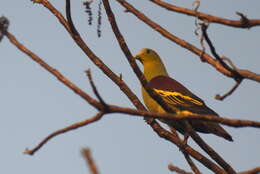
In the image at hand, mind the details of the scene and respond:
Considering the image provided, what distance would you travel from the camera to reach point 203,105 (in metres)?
8.55

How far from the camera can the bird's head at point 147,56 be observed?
10250 mm

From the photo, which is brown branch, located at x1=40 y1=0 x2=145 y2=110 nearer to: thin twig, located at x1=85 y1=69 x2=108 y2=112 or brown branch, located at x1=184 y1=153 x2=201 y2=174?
brown branch, located at x1=184 y1=153 x2=201 y2=174

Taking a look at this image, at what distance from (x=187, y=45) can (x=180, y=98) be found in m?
4.21

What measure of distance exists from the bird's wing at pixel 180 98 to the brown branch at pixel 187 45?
3658mm

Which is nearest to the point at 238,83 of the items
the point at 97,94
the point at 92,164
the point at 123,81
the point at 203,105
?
the point at 97,94

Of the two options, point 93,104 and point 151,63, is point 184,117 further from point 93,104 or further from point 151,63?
point 151,63

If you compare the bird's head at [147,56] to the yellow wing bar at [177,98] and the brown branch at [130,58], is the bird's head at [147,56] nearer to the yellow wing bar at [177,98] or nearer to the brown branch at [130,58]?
the yellow wing bar at [177,98]

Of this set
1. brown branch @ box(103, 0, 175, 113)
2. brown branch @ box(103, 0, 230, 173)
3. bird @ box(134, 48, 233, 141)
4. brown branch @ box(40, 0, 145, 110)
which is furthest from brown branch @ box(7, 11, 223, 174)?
bird @ box(134, 48, 233, 141)

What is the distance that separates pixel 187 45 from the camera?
436cm

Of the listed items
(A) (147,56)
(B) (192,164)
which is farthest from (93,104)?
(A) (147,56)

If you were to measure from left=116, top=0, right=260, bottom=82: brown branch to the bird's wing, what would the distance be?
3658 mm

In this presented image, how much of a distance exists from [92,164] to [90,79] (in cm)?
123

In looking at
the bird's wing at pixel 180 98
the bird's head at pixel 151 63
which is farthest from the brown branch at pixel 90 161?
the bird's head at pixel 151 63

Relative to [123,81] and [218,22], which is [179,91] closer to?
[123,81]
